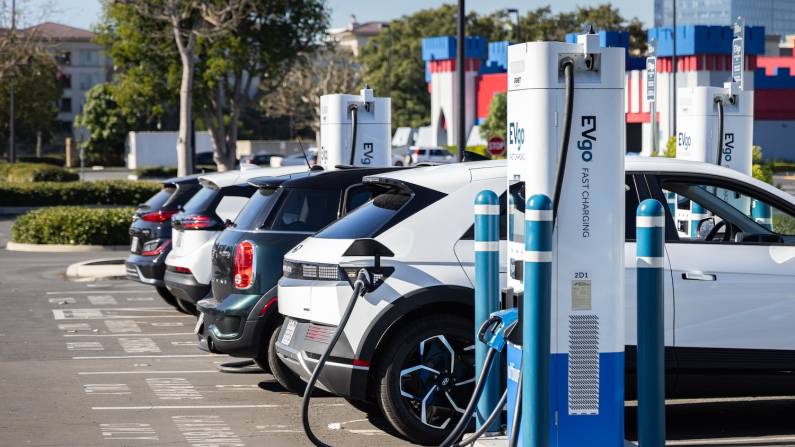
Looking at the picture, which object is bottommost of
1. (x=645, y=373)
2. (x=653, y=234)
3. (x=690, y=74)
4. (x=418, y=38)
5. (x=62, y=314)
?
(x=62, y=314)

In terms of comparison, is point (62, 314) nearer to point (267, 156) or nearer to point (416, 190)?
point (416, 190)

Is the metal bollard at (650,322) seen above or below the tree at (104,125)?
below

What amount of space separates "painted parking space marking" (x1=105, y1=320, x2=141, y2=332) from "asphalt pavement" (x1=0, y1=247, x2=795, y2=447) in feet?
0.04

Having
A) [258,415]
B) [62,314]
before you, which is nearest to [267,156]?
[62,314]

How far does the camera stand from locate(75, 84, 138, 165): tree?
250 feet

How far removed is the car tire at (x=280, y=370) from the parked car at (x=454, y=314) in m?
1.15

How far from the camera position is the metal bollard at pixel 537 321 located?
4535 mm

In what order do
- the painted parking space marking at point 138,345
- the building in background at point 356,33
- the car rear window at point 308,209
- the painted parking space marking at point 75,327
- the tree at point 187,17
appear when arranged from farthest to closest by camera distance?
1. the building in background at point 356,33
2. the tree at point 187,17
3. the painted parking space marking at point 75,327
4. the painted parking space marking at point 138,345
5. the car rear window at point 308,209

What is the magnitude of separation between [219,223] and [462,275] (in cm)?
496

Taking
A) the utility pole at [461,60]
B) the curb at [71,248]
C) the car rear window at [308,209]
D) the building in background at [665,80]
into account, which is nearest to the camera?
the car rear window at [308,209]

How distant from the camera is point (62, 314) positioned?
12672mm

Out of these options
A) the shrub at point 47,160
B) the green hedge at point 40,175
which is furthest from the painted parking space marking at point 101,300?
the shrub at point 47,160

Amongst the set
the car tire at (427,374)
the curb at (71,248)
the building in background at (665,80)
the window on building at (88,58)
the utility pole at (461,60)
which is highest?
the window on building at (88,58)

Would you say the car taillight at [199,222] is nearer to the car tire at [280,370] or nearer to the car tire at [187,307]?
the car tire at [187,307]
